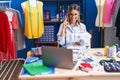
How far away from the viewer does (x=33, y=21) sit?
11.5ft

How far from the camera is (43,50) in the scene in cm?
201

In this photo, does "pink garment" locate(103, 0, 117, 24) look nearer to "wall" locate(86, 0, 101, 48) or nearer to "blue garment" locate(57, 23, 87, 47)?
"wall" locate(86, 0, 101, 48)

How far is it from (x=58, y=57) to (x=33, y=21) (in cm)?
169

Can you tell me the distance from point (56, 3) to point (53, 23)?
0.40 meters

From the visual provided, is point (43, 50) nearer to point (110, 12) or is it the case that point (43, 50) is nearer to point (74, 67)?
point (74, 67)

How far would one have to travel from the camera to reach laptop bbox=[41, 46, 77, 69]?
74.8 inches

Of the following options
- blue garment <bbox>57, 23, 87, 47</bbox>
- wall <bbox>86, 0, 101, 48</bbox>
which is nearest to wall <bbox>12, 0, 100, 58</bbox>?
wall <bbox>86, 0, 101, 48</bbox>

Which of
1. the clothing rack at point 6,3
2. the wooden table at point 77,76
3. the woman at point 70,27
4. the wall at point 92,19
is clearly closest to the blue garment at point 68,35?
the woman at point 70,27

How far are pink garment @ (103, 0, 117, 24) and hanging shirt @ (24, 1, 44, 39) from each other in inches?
43.2

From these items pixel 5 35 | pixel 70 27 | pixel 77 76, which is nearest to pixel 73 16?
pixel 70 27

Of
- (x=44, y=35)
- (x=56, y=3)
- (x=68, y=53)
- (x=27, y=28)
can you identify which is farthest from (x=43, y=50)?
(x=56, y=3)

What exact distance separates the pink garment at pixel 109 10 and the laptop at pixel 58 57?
1862 millimetres

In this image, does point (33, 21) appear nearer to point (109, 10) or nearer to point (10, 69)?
point (10, 69)

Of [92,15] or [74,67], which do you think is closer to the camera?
[74,67]
